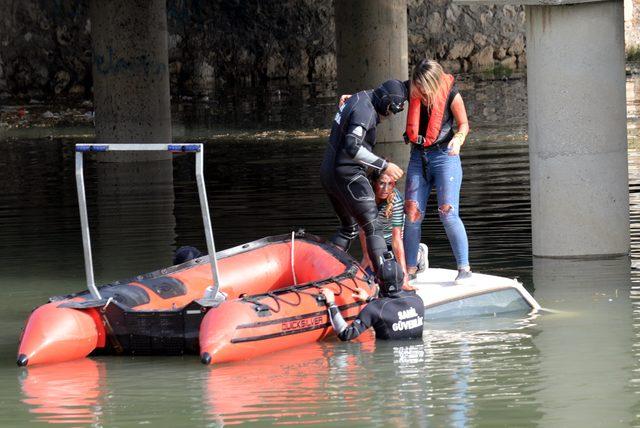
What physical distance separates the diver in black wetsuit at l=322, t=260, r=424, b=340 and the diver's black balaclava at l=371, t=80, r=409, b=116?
48.2 inches

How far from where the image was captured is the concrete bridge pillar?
12844mm

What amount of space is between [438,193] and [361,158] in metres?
0.81

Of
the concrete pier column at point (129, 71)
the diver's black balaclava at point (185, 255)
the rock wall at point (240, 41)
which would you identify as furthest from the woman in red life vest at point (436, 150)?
the rock wall at point (240, 41)

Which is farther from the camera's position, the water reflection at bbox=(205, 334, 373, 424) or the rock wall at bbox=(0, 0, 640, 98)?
the rock wall at bbox=(0, 0, 640, 98)

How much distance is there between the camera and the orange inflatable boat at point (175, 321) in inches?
366

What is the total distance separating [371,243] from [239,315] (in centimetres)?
145

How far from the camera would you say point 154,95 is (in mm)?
23172

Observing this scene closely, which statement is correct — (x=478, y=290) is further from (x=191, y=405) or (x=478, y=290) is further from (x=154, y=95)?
(x=154, y=95)

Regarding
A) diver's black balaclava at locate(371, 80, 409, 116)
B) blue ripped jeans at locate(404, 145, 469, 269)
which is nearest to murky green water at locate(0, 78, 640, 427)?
blue ripped jeans at locate(404, 145, 469, 269)

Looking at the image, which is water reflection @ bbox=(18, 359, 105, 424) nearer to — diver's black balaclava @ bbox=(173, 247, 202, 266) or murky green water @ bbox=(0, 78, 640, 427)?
murky green water @ bbox=(0, 78, 640, 427)

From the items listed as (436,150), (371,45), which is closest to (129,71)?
(371,45)

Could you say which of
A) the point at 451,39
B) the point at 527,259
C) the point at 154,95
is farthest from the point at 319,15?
the point at 527,259

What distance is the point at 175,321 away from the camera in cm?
950

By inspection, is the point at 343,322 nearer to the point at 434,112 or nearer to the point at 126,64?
the point at 434,112
